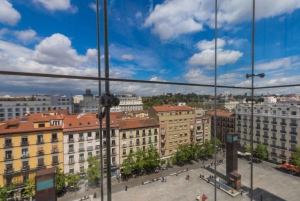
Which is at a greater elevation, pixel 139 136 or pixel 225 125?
pixel 225 125

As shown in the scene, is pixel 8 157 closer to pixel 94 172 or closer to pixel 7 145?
pixel 7 145

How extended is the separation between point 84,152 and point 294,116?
340 centimetres

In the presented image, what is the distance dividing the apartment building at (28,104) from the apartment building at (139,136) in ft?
6.94

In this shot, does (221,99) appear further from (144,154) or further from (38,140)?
(144,154)

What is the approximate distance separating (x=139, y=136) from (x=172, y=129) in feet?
3.10

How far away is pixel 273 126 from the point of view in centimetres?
307

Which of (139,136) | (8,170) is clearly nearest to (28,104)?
(8,170)

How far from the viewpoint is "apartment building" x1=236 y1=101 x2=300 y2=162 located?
1.75 metres

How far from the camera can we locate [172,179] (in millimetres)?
2758

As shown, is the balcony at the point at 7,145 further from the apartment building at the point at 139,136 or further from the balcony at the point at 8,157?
the apartment building at the point at 139,136

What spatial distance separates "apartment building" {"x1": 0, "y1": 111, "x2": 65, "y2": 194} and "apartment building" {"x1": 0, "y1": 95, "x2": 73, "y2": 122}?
0.64 feet

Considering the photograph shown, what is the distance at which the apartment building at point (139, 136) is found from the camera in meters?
3.42

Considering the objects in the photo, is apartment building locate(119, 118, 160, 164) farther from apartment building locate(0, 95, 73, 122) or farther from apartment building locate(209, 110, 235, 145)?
apartment building locate(0, 95, 73, 122)

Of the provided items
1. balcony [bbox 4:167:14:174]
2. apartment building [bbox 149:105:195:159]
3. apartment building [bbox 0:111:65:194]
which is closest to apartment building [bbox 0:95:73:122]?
apartment building [bbox 0:111:65:194]
